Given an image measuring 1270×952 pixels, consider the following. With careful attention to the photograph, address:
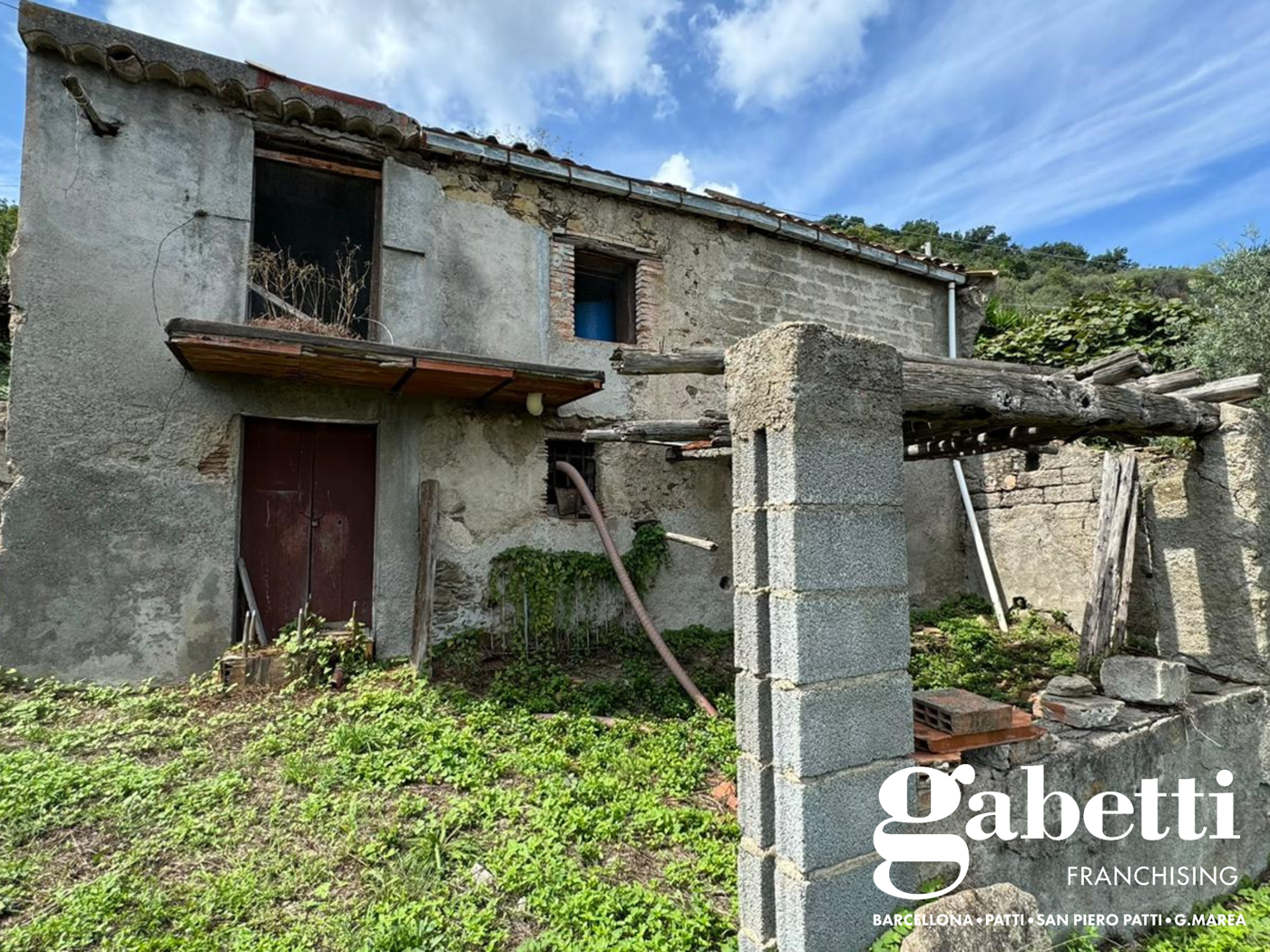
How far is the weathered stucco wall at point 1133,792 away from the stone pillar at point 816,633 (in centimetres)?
54

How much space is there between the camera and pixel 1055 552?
7.96 meters

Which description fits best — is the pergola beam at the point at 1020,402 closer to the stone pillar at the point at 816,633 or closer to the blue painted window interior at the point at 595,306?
the stone pillar at the point at 816,633

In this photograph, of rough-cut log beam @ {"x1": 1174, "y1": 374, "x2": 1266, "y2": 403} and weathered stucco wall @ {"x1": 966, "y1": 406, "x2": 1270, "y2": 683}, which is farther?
rough-cut log beam @ {"x1": 1174, "y1": 374, "x2": 1266, "y2": 403}

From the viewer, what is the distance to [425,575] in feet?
20.2

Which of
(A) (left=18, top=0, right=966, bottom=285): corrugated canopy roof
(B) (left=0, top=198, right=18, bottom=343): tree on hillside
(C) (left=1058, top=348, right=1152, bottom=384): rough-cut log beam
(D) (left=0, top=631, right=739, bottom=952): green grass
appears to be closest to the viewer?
(D) (left=0, top=631, right=739, bottom=952): green grass

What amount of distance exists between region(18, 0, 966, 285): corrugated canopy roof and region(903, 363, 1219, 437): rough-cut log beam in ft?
17.2

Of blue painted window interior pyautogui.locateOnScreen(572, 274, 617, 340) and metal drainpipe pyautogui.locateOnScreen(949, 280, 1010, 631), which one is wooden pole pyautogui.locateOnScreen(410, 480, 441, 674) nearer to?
Answer: blue painted window interior pyautogui.locateOnScreen(572, 274, 617, 340)

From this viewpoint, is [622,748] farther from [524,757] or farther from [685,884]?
[685,884]

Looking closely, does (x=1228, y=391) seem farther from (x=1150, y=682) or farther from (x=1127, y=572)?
(x=1127, y=572)

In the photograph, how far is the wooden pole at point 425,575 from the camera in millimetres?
5887

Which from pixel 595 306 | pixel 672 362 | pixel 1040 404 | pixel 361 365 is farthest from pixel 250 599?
pixel 1040 404

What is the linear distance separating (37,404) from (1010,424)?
731 cm

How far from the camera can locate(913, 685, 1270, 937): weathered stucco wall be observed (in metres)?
3.13

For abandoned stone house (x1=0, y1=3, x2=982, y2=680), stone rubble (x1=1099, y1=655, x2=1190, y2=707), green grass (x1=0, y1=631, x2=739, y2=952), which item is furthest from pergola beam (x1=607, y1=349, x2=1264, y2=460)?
green grass (x1=0, y1=631, x2=739, y2=952)
